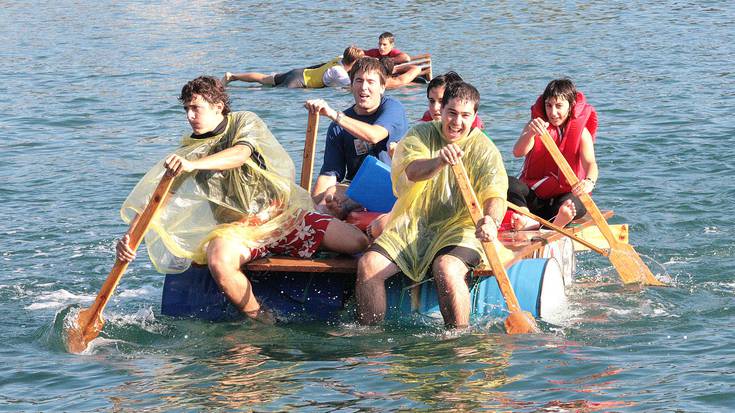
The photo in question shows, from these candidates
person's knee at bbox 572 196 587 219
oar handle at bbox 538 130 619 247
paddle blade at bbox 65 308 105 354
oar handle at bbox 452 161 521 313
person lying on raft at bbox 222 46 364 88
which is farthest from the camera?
person lying on raft at bbox 222 46 364 88

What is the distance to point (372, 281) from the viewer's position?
708cm

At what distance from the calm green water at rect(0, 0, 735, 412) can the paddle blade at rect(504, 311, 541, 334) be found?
0.07m

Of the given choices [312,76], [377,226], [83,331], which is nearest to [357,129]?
[377,226]

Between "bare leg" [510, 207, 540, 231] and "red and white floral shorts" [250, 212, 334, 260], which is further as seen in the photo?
"bare leg" [510, 207, 540, 231]

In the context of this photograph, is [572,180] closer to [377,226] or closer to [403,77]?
[377,226]

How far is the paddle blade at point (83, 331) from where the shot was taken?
7316mm

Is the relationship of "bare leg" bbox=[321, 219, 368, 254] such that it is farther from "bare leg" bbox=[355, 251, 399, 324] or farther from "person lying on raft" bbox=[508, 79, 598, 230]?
"person lying on raft" bbox=[508, 79, 598, 230]

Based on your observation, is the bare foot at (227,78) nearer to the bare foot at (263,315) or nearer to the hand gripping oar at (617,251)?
the hand gripping oar at (617,251)

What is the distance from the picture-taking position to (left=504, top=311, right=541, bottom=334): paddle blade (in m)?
7.06

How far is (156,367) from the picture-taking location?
698 centimetres

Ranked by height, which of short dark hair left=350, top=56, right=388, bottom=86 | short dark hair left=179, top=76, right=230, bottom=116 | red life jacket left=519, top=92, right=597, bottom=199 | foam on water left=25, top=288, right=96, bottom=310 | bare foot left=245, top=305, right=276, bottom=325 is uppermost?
short dark hair left=350, top=56, right=388, bottom=86

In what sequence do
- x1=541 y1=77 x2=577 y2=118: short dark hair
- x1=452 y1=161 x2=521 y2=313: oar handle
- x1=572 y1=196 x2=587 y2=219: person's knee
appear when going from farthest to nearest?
1. x1=572 y1=196 x2=587 y2=219: person's knee
2. x1=541 y1=77 x2=577 y2=118: short dark hair
3. x1=452 y1=161 x2=521 y2=313: oar handle

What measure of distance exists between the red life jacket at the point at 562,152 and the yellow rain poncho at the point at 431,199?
1527mm

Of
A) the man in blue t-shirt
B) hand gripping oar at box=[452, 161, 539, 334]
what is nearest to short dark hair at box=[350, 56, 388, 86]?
the man in blue t-shirt
